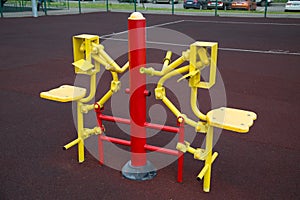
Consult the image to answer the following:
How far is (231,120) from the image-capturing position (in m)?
2.76

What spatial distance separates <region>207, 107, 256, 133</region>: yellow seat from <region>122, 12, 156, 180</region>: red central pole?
609 millimetres

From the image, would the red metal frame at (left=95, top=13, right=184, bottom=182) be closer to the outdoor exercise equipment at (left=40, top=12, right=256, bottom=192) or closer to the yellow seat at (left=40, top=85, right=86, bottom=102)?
the outdoor exercise equipment at (left=40, top=12, right=256, bottom=192)

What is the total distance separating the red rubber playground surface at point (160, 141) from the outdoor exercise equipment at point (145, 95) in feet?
0.65

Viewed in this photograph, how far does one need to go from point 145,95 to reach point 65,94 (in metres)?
0.77

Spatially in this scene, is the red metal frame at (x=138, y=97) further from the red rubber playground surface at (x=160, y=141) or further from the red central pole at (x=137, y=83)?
the red rubber playground surface at (x=160, y=141)

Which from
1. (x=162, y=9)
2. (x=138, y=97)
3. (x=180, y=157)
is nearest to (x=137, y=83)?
(x=138, y=97)

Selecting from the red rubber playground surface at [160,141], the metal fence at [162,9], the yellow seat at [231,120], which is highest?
the metal fence at [162,9]

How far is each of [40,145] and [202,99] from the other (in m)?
2.53

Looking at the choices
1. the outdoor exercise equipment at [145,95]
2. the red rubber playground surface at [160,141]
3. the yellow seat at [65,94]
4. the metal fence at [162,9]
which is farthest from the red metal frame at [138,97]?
the metal fence at [162,9]

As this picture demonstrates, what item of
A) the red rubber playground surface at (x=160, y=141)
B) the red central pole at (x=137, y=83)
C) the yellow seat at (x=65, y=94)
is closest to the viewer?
the red central pole at (x=137, y=83)

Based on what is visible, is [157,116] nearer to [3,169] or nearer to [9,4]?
[3,169]

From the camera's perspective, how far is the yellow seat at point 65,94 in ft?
10.3

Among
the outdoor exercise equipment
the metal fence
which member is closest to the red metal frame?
the outdoor exercise equipment

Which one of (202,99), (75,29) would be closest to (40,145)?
(202,99)
